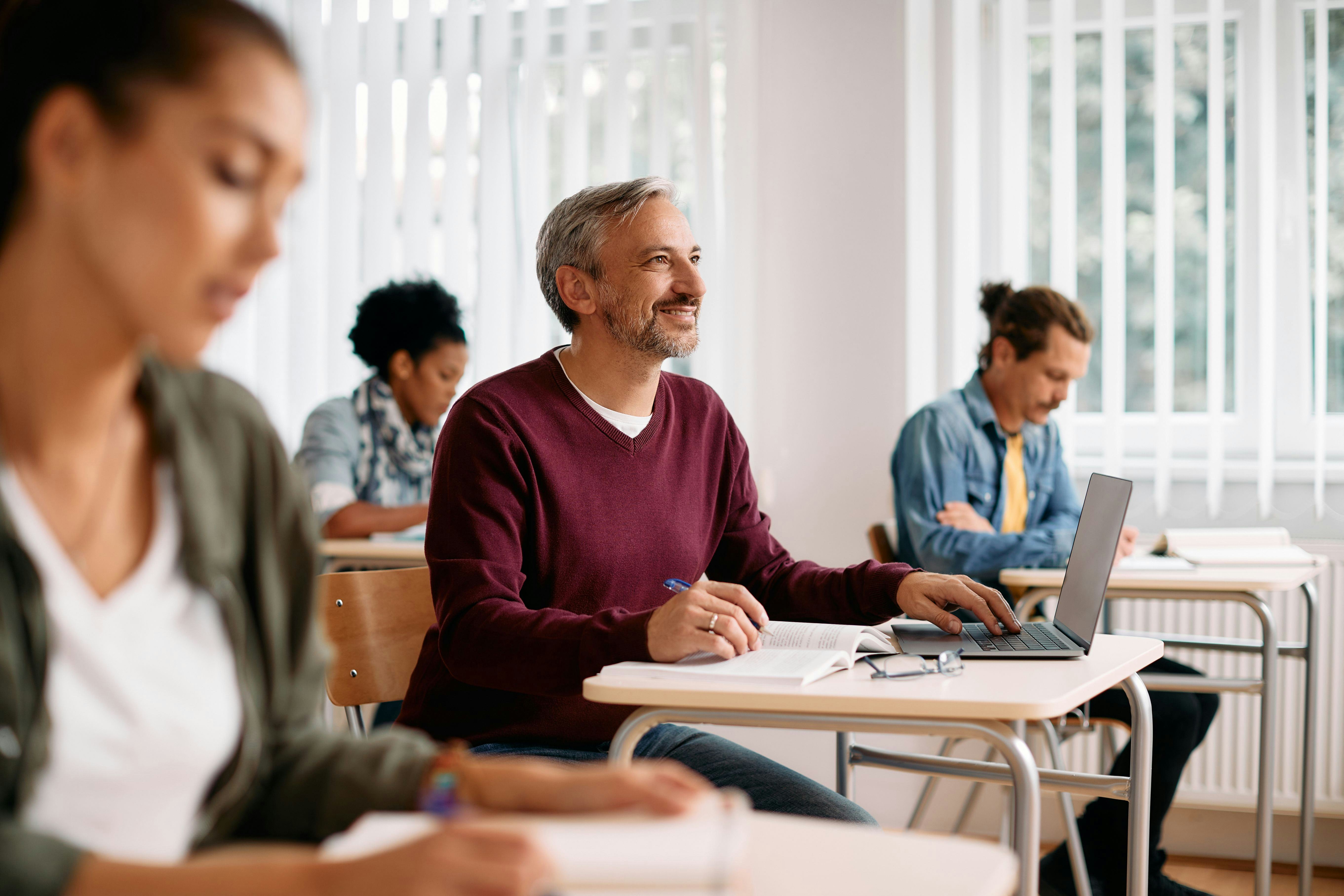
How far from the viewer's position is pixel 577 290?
1.86 metres

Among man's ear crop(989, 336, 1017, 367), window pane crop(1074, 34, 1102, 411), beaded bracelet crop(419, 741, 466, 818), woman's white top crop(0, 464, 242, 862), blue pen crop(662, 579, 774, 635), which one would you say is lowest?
blue pen crop(662, 579, 774, 635)

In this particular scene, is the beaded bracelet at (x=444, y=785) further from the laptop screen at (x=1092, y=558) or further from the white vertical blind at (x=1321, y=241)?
the white vertical blind at (x=1321, y=241)

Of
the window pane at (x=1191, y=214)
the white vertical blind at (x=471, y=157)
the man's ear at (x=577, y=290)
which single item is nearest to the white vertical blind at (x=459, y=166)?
→ the white vertical blind at (x=471, y=157)

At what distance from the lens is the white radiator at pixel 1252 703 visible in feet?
9.84

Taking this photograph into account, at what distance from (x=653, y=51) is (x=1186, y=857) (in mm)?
2757

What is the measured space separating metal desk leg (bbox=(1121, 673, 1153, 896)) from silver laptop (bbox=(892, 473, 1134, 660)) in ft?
0.34

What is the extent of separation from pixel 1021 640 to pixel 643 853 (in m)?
1.06

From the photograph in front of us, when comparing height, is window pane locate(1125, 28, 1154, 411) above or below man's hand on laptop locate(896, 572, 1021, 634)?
above

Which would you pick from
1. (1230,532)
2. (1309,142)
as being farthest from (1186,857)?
(1309,142)

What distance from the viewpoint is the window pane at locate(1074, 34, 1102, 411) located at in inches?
126

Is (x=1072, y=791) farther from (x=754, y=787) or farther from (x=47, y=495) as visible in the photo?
(x=47, y=495)

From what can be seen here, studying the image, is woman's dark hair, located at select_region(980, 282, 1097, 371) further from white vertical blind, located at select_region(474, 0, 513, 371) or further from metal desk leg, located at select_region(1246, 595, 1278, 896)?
white vertical blind, located at select_region(474, 0, 513, 371)

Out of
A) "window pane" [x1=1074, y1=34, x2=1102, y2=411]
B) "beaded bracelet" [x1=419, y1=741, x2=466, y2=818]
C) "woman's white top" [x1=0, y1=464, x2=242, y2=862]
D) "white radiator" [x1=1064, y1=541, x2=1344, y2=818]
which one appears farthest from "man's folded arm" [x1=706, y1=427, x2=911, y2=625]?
"window pane" [x1=1074, y1=34, x2=1102, y2=411]

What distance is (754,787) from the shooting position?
4.76 feet
